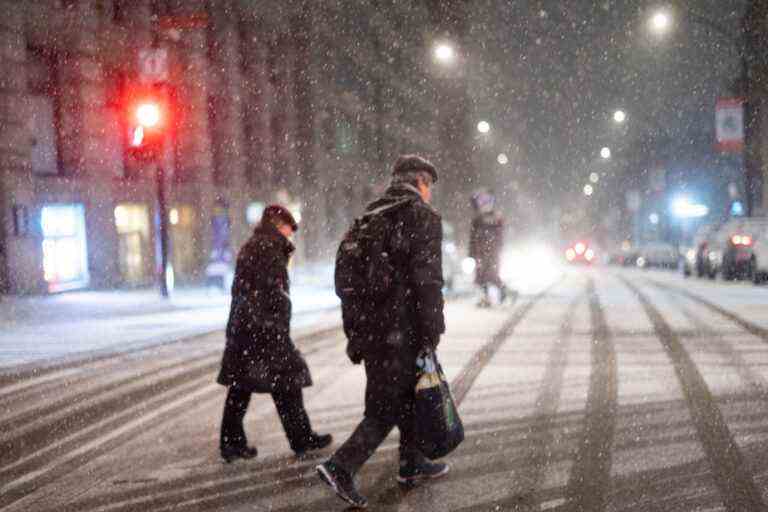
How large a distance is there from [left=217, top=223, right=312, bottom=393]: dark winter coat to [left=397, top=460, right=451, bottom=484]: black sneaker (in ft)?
3.54

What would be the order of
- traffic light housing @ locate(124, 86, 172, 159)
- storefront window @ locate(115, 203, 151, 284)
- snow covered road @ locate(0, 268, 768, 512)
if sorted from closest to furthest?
1. snow covered road @ locate(0, 268, 768, 512)
2. traffic light housing @ locate(124, 86, 172, 159)
3. storefront window @ locate(115, 203, 151, 284)

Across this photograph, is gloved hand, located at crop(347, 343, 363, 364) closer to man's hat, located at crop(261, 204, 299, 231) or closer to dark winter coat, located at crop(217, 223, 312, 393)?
dark winter coat, located at crop(217, 223, 312, 393)

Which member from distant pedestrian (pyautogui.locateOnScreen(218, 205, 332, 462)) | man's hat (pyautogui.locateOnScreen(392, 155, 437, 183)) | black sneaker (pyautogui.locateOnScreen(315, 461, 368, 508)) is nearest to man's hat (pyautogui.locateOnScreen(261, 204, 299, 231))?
distant pedestrian (pyautogui.locateOnScreen(218, 205, 332, 462))

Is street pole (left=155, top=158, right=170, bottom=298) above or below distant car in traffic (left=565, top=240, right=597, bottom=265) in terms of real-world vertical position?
above

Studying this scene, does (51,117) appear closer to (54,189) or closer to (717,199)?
(54,189)

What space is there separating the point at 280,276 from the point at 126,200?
2807 cm

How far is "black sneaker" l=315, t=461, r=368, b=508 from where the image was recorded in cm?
509

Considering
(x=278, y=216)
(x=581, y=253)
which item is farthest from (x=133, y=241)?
(x=581, y=253)

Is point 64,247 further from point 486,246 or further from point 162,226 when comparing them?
point 486,246

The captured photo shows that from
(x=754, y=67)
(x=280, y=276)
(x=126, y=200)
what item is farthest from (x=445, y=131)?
(x=280, y=276)

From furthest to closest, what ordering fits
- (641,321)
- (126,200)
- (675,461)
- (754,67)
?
(754,67) < (126,200) < (641,321) < (675,461)

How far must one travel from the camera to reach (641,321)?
1577 centimetres

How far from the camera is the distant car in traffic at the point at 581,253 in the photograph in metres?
79.6

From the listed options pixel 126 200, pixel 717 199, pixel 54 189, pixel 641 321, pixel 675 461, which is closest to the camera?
pixel 675 461
